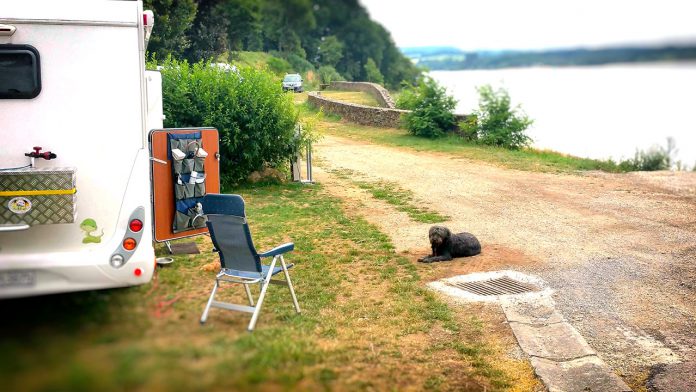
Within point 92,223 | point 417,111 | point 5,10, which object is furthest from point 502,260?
point 417,111

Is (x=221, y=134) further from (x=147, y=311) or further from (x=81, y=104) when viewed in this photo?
(x=147, y=311)

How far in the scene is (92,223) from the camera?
4.69 meters

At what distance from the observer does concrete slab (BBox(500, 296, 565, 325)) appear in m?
6.88

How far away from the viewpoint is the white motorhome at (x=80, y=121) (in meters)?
4.33

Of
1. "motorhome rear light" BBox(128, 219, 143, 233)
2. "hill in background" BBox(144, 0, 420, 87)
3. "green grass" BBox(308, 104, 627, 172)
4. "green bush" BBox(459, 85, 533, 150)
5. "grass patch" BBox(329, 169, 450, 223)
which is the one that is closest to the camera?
"hill in background" BBox(144, 0, 420, 87)

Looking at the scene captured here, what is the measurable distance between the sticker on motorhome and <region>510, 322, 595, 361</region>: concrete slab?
156 inches

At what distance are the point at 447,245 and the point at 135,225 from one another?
4.93m

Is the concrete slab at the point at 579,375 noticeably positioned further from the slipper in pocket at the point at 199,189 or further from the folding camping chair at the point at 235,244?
the slipper in pocket at the point at 199,189

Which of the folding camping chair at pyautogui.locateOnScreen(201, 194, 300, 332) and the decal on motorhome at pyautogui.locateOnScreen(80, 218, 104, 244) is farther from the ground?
the decal on motorhome at pyautogui.locateOnScreen(80, 218, 104, 244)

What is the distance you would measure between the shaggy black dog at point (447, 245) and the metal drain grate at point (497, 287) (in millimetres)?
952

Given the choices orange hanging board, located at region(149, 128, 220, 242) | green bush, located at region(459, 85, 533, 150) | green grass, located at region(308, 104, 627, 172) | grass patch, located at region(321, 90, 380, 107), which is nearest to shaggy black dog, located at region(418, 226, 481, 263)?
orange hanging board, located at region(149, 128, 220, 242)

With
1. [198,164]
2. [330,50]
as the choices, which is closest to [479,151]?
[198,164]

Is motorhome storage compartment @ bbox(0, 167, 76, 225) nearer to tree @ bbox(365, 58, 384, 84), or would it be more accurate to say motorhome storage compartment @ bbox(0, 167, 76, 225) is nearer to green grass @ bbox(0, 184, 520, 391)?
green grass @ bbox(0, 184, 520, 391)

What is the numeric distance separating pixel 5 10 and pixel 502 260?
20.7 ft
